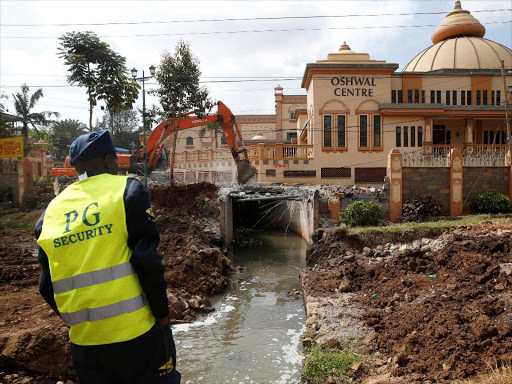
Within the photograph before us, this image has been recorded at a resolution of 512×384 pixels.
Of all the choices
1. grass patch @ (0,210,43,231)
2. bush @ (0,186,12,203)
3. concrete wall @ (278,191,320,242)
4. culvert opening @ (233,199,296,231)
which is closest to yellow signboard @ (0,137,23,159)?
bush @ (0,186,12,203)

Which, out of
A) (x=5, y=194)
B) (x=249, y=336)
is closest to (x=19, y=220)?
(x=5, y=194)

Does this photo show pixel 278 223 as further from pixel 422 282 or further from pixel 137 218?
pixel 137 218

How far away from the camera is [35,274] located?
1038 centimetres

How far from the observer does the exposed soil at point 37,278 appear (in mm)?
5507

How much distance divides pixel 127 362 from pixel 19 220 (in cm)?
2289

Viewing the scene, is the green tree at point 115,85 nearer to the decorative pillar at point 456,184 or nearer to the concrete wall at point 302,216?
the concrete wall at point 302,216

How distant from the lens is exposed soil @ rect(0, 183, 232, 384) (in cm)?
551

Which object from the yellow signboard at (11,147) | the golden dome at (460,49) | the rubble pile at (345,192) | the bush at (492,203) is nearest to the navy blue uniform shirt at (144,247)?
the rubble pile at (345,192)

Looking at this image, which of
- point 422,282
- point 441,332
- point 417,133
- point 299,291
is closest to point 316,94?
point 417,133

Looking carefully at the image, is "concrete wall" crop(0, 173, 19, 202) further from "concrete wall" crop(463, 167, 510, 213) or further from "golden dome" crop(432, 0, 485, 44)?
"golden dome" crop(432, 0, 485, 44)

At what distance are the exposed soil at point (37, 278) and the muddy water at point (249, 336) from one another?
0.64m

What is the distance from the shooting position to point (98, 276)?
2.43 metres

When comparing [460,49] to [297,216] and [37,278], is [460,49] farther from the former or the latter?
[37,278]

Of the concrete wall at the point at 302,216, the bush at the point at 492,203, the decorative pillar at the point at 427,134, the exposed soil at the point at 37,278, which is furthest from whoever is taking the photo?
the decorative pillar at the point at 427,134
